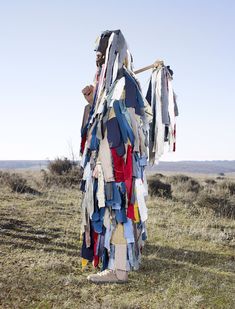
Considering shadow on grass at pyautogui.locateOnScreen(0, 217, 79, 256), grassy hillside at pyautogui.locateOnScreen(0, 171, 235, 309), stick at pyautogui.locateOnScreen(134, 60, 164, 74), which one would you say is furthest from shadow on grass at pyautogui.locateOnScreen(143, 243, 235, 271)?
stick at pyautogui.locateOnScreen(134, 60, 164, 74)

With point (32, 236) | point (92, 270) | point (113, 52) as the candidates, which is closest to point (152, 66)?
point (113, 52)

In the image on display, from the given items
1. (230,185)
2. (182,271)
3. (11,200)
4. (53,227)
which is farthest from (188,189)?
(182,271)

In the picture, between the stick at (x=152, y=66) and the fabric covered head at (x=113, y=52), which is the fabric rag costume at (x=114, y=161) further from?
the stick at (x=152, y=66)

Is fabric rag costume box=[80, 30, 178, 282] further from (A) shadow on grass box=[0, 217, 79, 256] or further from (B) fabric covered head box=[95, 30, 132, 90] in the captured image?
(A) shadow on grass box=[0, 217, 79, 256]

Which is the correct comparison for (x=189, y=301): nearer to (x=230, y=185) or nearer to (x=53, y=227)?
(x=53, y=227)

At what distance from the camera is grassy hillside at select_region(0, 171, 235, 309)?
4.42 m

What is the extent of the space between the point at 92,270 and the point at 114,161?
4.87ft

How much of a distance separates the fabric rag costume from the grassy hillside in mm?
393

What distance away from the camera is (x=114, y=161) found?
4.67 m

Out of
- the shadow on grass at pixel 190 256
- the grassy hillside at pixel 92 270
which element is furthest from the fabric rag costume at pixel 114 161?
the shadow on grass at pixel 190 256

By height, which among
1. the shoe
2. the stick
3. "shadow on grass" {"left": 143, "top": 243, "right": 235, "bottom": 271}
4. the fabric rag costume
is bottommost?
"shadow on grass" {"left": 143, "top": 243, "right": 235, "bottom": 271}

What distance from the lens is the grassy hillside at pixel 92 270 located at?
4.42 meters

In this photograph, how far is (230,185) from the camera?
1931cm

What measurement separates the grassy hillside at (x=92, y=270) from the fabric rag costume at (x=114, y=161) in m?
0.39
